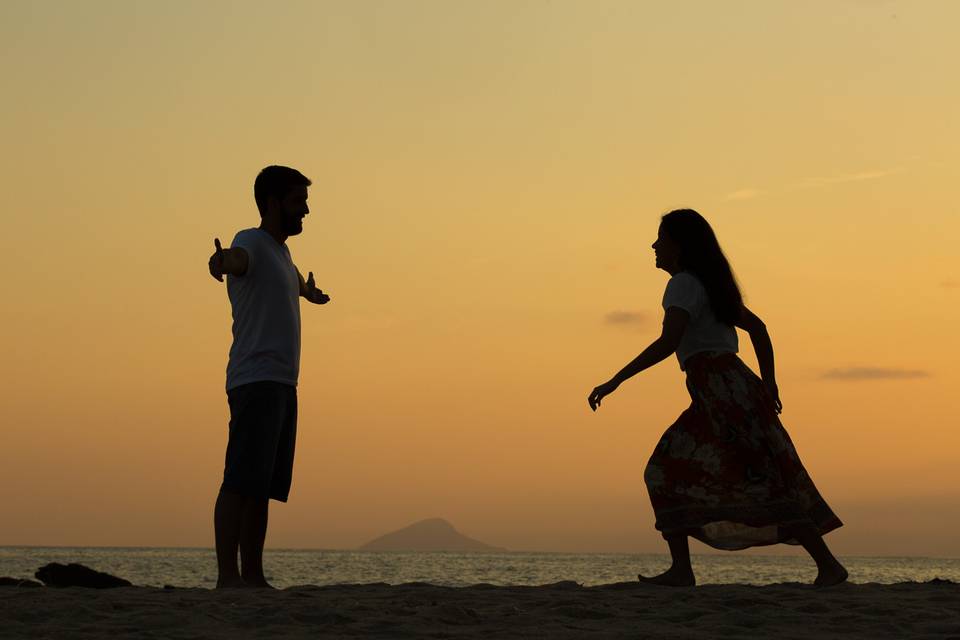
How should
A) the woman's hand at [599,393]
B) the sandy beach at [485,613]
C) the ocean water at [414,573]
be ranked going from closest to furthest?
the sandy beach at [485,613], the woman's hand at [599,393], the ocean water at [414,573]

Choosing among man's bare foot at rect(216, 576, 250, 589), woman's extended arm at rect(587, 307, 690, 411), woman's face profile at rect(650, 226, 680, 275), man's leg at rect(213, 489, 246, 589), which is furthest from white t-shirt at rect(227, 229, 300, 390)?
woman's face profile at rect(650, 226, 680, 275)

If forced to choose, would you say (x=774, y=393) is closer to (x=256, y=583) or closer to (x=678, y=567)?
(x=678, y=567)

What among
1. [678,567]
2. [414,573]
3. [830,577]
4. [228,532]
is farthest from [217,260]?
[414,573]

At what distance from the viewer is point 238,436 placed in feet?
24.0

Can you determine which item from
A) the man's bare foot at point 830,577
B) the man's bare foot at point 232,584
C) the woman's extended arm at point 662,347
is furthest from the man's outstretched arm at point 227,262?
the man's bare foot at point 830,577

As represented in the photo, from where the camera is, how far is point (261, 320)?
730 cm

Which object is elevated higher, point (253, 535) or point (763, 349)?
point (763, 349)

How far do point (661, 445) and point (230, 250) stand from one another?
2.94m

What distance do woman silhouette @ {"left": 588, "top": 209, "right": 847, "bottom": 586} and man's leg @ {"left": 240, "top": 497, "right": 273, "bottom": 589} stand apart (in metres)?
2.37

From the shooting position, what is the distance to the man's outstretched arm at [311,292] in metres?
7.93

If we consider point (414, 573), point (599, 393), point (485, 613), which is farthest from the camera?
point (414, 573)

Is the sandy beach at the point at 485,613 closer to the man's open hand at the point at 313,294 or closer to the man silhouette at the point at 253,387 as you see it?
the man silhouette at the point at 253,387

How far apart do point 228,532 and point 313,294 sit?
66.8 inches

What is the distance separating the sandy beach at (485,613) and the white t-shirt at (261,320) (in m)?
1.33
